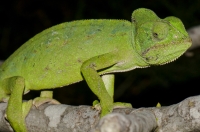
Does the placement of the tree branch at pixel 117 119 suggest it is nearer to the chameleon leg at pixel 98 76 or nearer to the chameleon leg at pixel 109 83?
the chameleon leg at pixel 98 76

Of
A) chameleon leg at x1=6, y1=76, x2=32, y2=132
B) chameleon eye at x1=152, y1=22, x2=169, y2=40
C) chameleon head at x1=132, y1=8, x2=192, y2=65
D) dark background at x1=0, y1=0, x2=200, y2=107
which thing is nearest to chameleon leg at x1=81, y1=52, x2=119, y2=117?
chameleon head at x1=132, y1=8, x2=192, y2=65

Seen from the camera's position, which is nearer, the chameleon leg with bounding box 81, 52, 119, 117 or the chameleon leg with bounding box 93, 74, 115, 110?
the chameleon leg with bounding box 81, 52, 119, 117

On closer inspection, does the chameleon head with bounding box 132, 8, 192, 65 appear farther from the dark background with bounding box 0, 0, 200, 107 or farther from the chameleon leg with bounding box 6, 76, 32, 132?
the dark background with bounding box 0, 0, 200, 107

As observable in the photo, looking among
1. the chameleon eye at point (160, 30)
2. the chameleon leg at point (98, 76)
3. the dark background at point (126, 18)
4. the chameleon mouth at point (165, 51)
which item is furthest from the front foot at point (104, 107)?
the dark background at point (126, 18)

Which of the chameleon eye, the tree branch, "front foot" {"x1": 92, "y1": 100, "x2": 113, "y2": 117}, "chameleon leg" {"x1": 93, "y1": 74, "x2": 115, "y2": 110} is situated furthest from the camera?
→ "chameleon leg" {"x1": 93, "y1": 74, "x2": 115, "y2": 110}

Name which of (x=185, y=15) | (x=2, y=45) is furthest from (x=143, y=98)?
(x=2, y=45)

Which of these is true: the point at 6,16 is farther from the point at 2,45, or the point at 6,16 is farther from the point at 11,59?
the point at 11,59

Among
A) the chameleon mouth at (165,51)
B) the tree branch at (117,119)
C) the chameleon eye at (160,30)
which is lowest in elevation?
the tree branch at (117,119)

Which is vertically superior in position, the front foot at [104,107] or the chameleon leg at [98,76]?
the chameleon leg at [98,76]
